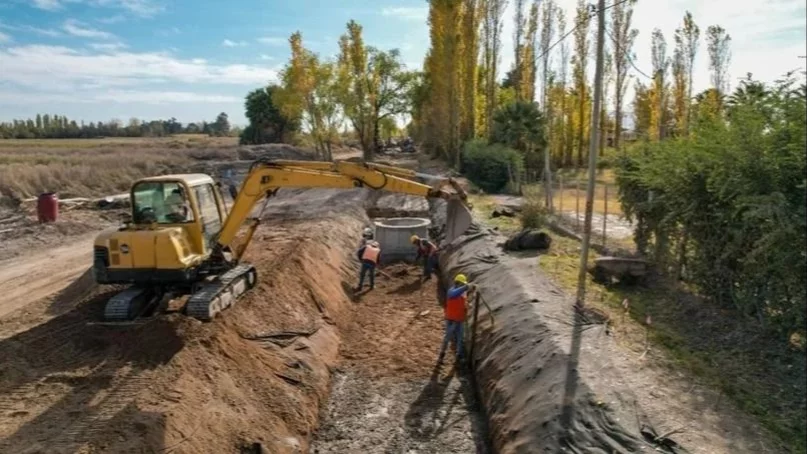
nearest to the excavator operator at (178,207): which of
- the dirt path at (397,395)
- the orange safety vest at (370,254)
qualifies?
the dirt path at (397,395)

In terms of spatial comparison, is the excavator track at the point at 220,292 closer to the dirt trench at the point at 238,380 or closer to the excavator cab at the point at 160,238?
the dirt trench at the point at 238,380

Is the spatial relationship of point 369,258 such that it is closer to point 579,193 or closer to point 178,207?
point 178,207

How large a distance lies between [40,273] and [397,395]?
1225 cm

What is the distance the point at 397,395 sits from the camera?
10.3 metres

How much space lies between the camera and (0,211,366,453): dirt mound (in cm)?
732

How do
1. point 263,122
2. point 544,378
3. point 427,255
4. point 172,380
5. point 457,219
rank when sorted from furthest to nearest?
point 263,122, point 427,255, point 457,219, point 172,380, point 544,378

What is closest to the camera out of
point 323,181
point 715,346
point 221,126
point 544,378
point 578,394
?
point 578,394

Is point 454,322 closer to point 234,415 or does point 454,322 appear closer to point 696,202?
point 234,415

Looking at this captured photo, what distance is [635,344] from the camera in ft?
32.1

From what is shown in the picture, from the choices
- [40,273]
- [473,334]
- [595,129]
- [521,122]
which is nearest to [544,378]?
[473,334]

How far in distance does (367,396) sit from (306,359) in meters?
1.29

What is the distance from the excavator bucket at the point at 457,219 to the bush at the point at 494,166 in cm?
2113

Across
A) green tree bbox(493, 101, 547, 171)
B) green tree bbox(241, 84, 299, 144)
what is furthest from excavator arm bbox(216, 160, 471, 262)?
green tree bbox(241, 84, 299, 144)

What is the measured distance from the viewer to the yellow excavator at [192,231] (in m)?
10.5
